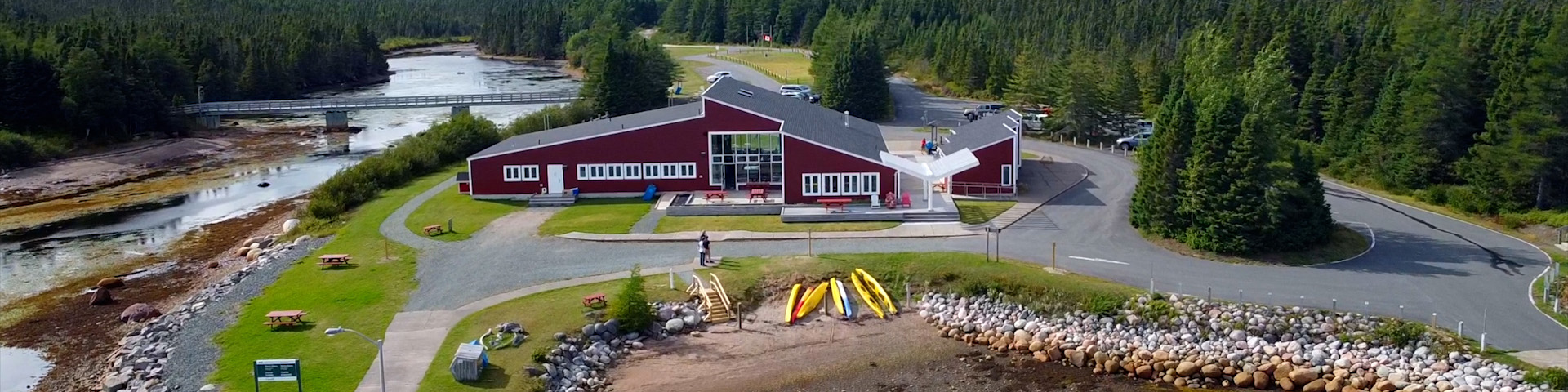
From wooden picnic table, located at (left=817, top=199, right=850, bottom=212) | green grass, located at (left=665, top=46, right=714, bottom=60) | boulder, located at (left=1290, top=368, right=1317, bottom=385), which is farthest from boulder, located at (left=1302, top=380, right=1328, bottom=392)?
green grass, located at (left=665, top=46, right=714, bottom=60)

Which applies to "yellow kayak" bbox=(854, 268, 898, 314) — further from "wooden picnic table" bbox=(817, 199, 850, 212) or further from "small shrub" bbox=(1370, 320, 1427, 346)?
"small shrub" bbox=(1370, 320, 1427, 346)

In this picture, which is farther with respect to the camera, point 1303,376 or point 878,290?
point 878,290

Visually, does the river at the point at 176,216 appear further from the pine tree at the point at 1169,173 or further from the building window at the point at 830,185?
the pine tree at the point at 1169,173

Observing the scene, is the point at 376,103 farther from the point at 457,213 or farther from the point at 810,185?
the point at 810,185

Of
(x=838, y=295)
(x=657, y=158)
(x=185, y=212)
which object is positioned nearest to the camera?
(x=838, y=295)

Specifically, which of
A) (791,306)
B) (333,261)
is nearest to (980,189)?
(791,306)

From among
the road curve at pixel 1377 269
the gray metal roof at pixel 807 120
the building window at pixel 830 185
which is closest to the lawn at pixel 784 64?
the gray metal roof at pixel 807 120
